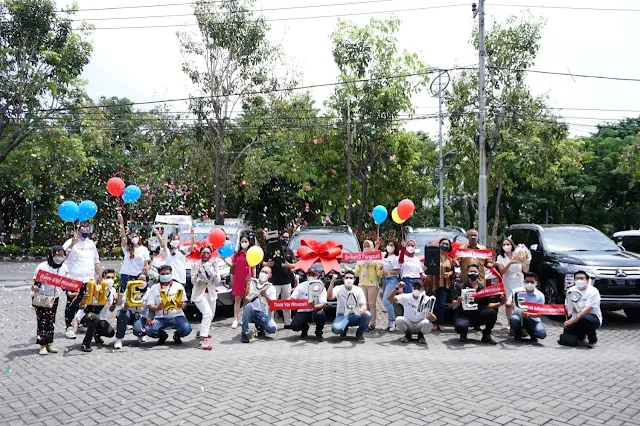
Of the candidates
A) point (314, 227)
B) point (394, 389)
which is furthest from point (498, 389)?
point (314, 227)

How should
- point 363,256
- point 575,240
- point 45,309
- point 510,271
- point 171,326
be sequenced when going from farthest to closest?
1. point 575,240
2. point 510,271
3. point 363,256
4. point 171,326
5. point 45,309

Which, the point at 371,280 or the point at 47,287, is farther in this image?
the point at 371,280

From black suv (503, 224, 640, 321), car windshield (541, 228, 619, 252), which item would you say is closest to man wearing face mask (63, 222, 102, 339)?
black suv (503, 224, 640, 321)

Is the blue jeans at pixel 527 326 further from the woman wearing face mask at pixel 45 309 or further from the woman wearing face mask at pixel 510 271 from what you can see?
the woman wearing face mask at pixel 45 309

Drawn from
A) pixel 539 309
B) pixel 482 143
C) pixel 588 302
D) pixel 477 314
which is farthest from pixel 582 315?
pixel 482 143

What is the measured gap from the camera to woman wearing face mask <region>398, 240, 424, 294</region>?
32.0 feet

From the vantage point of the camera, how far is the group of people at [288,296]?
8.55 metres

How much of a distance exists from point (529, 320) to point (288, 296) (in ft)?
14.6

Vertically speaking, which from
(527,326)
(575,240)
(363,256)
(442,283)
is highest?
(575,240)

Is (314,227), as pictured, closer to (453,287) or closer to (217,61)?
(453,287)

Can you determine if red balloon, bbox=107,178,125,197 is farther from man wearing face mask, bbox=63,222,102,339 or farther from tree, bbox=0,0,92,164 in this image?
tree, bbox=0,0,92,164

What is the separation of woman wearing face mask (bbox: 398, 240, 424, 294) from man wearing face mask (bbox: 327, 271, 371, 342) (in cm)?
105

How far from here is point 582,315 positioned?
28.4 feet

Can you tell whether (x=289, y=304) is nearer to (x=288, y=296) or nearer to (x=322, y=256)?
(x=288, y=296)
